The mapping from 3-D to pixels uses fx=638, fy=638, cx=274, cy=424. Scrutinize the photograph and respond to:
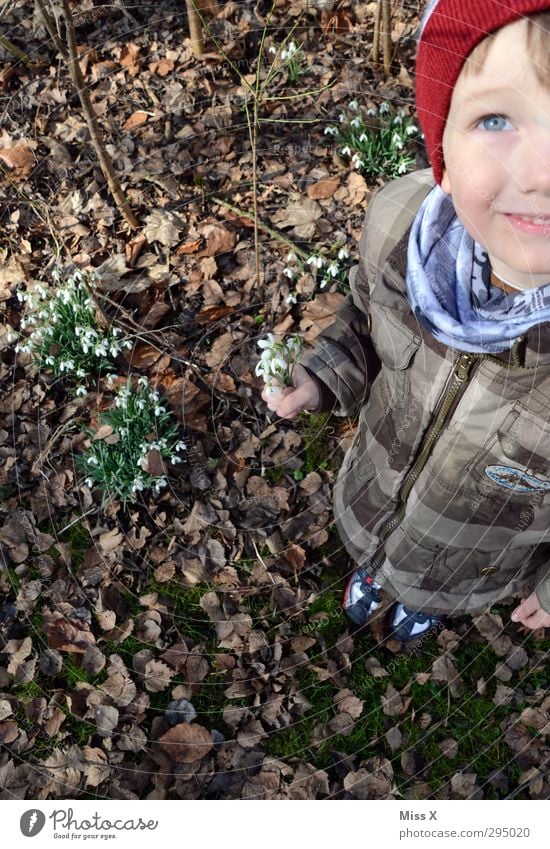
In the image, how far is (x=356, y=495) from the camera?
3031 mm

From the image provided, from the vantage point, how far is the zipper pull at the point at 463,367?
2057 mm

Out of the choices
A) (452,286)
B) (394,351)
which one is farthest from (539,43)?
(394,351)

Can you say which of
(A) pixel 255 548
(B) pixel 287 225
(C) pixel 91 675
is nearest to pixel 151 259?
(B) pixel 287 225

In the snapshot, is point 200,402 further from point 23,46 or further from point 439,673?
point 23,46

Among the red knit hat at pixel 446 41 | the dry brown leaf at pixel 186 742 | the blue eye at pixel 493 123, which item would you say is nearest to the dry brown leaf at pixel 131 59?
the red knit hat at pixel 446 41

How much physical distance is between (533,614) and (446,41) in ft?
7.85

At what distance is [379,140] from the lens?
13.5ft

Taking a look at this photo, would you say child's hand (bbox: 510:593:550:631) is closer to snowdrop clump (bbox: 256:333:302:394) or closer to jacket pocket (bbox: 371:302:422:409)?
jacket pocket (bbox: 371:302:422:409)

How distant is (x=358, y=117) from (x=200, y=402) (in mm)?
2109

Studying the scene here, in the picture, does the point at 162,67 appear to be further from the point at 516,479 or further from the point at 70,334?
the point at 516,479

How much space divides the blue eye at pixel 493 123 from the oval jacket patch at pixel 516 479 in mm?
1177

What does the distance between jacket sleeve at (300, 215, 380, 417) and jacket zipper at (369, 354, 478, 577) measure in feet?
1.40

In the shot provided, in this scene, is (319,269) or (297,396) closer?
(297,396)

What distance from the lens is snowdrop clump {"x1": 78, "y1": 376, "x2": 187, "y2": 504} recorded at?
3.40 meters
